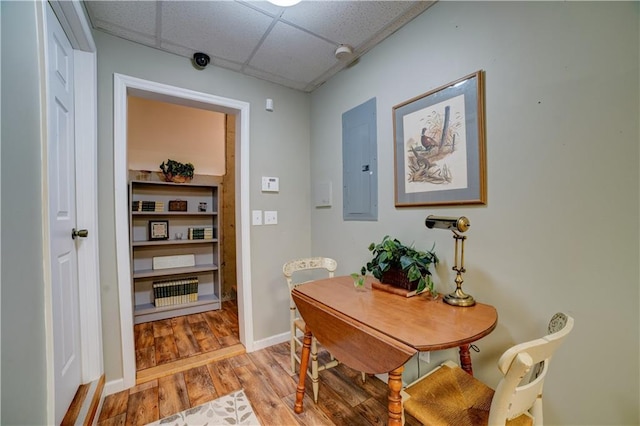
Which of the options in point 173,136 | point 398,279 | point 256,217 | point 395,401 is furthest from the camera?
point 173,136

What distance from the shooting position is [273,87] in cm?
241

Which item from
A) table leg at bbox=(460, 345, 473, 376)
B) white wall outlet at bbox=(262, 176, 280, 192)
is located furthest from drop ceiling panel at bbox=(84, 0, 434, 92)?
table leg at bbox=(460, 345, 473, 376)

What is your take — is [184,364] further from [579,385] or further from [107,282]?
[579,385]

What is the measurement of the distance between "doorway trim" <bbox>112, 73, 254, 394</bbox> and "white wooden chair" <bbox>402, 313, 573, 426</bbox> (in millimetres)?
1602

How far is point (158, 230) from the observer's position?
307 centimetres

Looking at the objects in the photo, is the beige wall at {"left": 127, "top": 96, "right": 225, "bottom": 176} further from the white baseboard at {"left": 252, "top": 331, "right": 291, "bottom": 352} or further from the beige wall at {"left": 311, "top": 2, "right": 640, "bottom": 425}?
the beige wall at {"left": 311, "top": 2, "right": 640, "bottom": 425}

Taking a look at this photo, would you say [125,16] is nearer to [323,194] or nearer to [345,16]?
[345,16]

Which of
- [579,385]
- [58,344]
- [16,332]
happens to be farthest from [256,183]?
[579,385]

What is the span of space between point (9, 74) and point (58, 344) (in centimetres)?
120

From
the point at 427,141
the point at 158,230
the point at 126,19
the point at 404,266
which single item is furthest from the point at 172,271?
the point at 427,141

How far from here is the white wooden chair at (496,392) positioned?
680mm

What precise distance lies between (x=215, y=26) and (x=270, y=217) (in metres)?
1.45

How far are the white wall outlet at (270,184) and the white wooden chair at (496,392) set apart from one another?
5.92ft

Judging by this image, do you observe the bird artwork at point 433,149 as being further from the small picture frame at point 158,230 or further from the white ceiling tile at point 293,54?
the small picture frame at point 158,230
